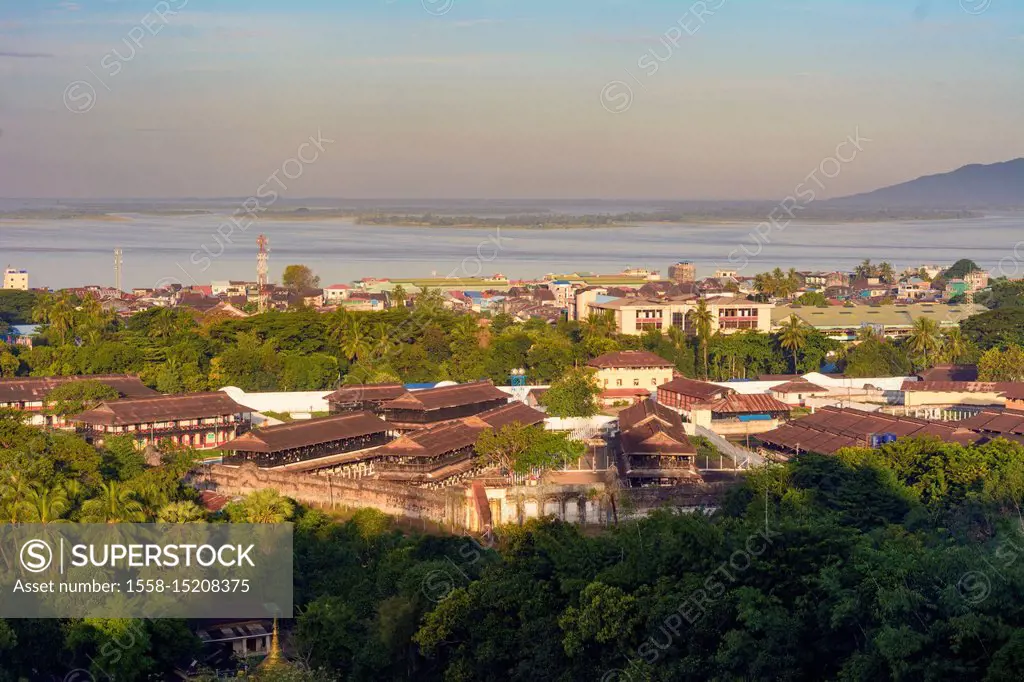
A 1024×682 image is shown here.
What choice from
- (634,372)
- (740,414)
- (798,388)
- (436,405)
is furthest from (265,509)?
(634,372)

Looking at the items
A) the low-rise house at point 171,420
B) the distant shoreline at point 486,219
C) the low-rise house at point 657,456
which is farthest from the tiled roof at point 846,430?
the distant shoreline at point 486,219

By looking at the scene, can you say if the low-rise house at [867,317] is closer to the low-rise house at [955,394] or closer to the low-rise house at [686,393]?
the low-rise house at [955,394]

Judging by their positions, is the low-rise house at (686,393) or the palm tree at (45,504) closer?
the palm tree at (45,504)

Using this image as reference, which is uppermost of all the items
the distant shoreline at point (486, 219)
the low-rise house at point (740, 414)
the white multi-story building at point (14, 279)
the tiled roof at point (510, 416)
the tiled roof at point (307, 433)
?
the distant shoreline at point (486, 219)

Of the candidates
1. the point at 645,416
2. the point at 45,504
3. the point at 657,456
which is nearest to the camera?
the point at 45,504

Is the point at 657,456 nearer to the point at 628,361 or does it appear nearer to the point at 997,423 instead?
the point at 997,423

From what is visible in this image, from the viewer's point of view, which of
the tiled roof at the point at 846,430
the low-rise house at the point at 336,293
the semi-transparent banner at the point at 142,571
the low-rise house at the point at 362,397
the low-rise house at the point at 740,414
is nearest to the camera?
the semi-transparent banner at the point at 142,571

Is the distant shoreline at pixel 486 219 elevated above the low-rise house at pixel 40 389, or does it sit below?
above
